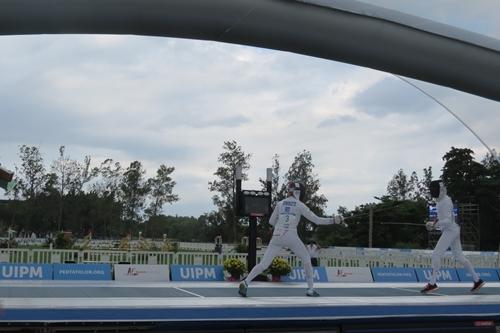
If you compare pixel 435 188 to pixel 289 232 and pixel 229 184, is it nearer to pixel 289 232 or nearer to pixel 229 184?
pixel 289 232

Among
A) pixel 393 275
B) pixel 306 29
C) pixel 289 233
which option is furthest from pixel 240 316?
pixel 393 275

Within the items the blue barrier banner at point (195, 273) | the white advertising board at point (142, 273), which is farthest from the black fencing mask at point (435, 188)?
the white advertising board at point (142, 273)

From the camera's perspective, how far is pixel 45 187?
55.3 metres

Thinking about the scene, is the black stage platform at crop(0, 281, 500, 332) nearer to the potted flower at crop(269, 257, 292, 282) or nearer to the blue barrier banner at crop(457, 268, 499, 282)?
the potted flower at crop(269, 257, 292, 282)

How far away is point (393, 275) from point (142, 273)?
5.78m

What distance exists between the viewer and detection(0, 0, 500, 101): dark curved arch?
3.48 meters

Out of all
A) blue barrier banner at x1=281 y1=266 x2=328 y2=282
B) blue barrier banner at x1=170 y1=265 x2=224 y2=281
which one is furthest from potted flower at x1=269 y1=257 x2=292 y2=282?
blue barrier banner at x1=170 y1=265 x2=224 y2=281

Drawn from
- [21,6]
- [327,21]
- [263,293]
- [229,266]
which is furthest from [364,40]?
[229,266]

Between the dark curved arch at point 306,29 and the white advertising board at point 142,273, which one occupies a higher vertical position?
the dark curved arch at point 306,29

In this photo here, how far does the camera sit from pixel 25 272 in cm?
1159

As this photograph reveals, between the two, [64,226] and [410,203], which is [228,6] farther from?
[410,203]

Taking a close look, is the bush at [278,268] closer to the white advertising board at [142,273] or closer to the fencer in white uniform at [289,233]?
the white advertising board at [142,273]

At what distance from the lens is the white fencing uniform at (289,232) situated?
9.45 m

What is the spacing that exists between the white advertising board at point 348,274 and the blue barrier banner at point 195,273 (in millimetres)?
2514
